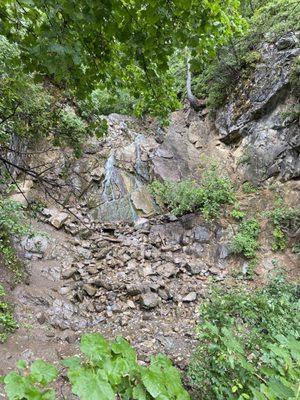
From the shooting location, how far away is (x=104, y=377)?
2.34 feet

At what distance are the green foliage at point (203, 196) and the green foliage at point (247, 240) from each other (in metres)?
0.84

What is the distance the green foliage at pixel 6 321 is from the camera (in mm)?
3963

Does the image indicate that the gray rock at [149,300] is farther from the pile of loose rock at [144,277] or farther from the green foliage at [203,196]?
the green foliage at [203,196]

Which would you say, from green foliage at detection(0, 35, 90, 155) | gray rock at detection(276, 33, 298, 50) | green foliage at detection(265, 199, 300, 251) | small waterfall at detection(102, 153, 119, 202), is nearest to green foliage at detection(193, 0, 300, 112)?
gray rock at detection(276, 33, 298, 50)

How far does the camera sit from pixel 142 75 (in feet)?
8.86

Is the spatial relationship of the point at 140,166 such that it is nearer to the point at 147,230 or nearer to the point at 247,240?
the point at 147,230

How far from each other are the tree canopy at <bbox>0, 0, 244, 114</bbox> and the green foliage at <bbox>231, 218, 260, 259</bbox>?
5233mm

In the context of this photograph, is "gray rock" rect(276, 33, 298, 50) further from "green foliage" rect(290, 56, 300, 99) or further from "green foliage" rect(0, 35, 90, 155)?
"green foliage" rect(0, 35, 90, 155)

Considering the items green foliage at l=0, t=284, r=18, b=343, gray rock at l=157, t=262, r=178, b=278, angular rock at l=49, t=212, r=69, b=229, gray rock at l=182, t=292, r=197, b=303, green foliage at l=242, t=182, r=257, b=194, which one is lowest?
gray rock at l=182, t=292, r=197, b=303

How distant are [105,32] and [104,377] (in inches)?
76.5

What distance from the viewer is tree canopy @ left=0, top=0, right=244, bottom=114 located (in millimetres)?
1454

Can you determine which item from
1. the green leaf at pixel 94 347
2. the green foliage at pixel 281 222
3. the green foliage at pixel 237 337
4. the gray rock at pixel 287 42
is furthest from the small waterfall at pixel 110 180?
the green leaf at pixel 94 347

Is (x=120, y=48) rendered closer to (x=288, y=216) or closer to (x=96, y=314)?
(x=96, y=314)

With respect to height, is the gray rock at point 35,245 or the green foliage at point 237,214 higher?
the gray rock at point 35,245
